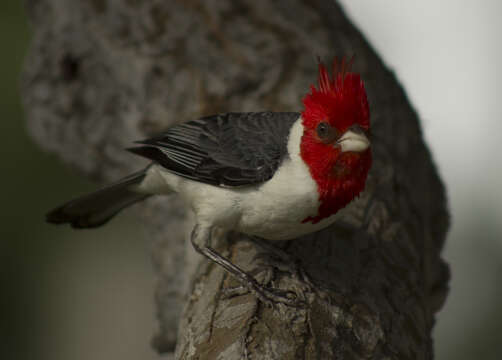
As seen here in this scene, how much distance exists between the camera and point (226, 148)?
3426 millimetres

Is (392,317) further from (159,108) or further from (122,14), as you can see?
(122,14)

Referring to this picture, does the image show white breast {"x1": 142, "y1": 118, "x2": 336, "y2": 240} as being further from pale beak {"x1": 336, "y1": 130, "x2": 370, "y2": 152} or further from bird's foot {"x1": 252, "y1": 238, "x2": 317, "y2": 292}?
pale beak {"x1": 336, "y1": 130, "x2": 370, "y2": 152}

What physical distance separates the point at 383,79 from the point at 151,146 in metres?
1.98

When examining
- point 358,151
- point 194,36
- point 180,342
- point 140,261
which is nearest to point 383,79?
point 194,36

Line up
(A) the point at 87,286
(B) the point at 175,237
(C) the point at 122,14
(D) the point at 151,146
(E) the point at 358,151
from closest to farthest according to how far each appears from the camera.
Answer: (E) the point at 358,151, (D) the point at 151,146, (B) the point at 175,237, (C) the point at 122,14, (A) the point at 87,286

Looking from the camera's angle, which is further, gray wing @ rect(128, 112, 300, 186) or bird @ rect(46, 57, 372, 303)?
gray wing @ rect(128, 112, 300, 186)

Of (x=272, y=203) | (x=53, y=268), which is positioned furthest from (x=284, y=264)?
(x=53, y=268)

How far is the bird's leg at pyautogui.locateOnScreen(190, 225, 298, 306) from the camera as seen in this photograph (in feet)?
9.74

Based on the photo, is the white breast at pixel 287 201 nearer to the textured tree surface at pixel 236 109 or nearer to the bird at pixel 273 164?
the bird at pixel 273 164

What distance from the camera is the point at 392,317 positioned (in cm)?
314

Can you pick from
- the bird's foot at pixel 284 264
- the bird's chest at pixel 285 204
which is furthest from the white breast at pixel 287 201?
the bird's foot at pixel 284 264

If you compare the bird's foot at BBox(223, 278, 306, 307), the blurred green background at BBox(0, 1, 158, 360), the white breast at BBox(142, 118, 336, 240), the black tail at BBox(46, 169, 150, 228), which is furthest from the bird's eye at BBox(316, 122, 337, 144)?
the blurred green background at BBox(0, 1, 158, 360)

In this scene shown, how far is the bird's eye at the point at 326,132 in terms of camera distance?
298cm

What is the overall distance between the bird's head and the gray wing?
23cm
